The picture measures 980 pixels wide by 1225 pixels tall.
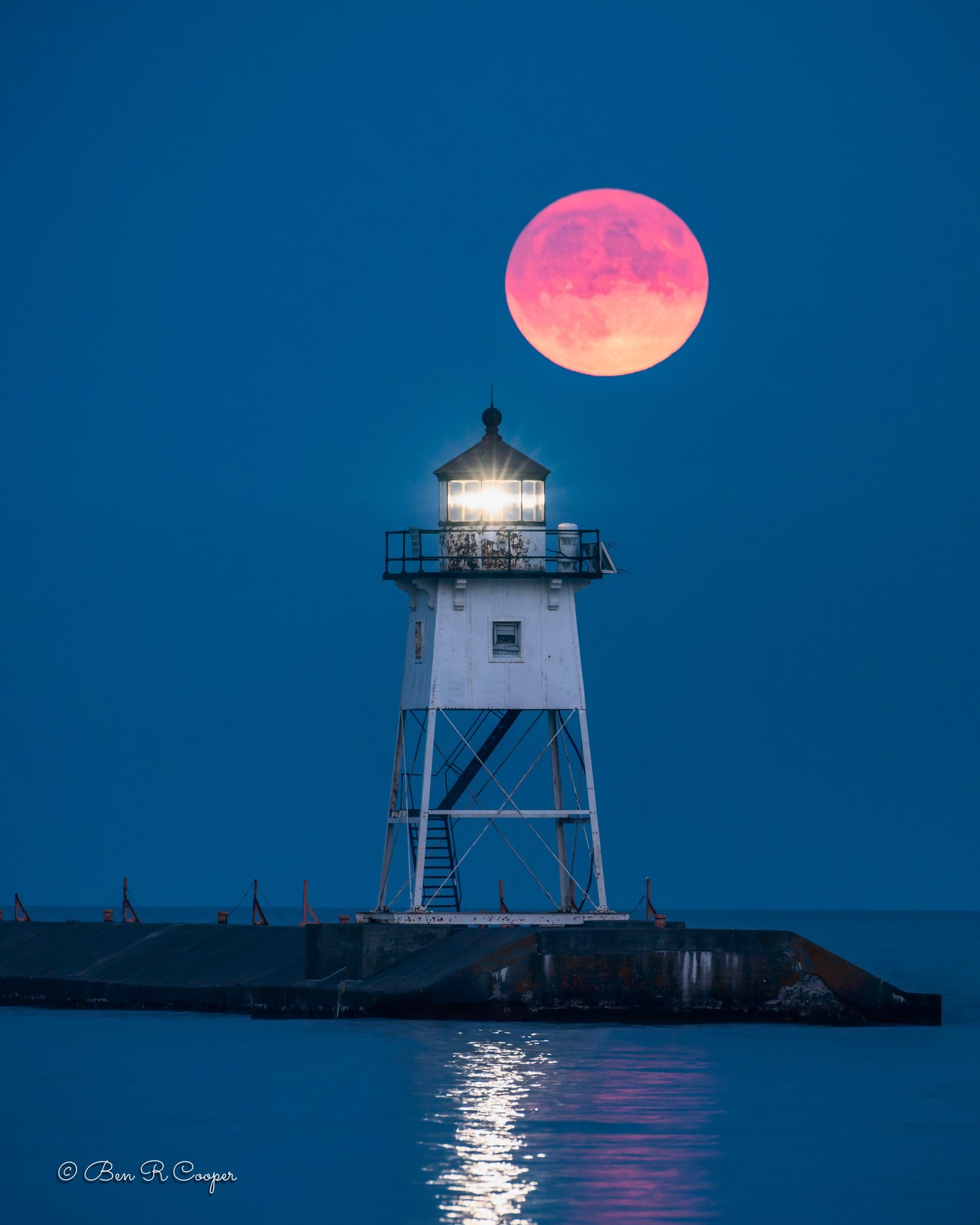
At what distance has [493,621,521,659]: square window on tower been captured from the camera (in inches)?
1781

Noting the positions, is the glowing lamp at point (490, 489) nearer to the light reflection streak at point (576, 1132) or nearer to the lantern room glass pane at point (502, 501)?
the lantern room glass pane at point (502, 501)

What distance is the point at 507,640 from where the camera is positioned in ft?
149

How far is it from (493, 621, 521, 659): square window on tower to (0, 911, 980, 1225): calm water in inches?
355

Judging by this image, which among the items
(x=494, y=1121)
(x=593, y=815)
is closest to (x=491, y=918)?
(x=593, y=815)

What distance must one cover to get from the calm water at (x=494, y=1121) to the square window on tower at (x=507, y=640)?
9028 mm

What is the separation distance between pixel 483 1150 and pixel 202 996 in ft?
62.1

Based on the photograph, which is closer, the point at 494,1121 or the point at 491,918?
the point at 494,1121

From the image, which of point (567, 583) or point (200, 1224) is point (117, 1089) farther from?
point (567, 583)

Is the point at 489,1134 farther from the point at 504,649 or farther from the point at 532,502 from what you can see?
the point at 532,502

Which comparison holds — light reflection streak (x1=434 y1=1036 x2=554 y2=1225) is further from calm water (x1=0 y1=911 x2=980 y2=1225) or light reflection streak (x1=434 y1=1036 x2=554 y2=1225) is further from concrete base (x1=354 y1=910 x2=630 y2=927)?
concrete base (x1=354 y1=910 x2=630 y2=927)

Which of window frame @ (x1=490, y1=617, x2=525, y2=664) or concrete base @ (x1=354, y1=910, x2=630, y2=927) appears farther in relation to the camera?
window frame @ (x1=490, y1=617, x2=525, y2=664)

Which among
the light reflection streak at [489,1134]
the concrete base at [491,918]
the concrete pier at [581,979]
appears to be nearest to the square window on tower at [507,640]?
the concrete base at [491,918]

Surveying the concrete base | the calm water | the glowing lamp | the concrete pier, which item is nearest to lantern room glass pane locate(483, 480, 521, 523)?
the glowing lamp

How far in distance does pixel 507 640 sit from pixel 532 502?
3063 mm
